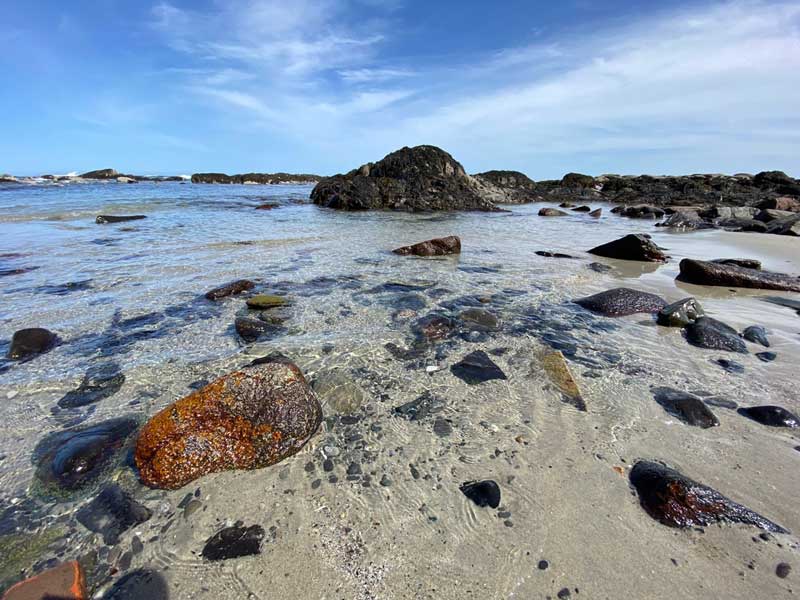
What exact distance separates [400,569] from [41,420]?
2891 millimetres

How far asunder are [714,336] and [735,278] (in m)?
3.21

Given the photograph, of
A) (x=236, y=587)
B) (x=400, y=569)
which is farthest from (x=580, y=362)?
(x=236, y=587)

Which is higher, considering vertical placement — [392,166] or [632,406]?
[392,166]

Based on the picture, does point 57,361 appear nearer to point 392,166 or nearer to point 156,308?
point 156,308

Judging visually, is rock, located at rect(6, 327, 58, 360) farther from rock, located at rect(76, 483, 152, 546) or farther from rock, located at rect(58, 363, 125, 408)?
rock, located at rect(76, 483, 152, 546)

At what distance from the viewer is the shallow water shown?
1805 millimetres

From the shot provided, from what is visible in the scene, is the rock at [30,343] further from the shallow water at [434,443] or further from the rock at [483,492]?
the rock at [483,492]

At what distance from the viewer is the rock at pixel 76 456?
88.3 inches

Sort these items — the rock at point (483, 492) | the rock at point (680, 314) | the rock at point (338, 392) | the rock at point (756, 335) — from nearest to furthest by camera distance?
the rock at point (483, 492) < the rock at point (338, 392) < the rock at point (756, 335) < the rock at point (680, 314)

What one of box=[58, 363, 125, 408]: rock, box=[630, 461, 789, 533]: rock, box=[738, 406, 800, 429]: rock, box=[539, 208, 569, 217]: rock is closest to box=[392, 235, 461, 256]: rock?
box=[58, 363, 125, 408]: rock

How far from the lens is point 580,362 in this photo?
12.1 ft

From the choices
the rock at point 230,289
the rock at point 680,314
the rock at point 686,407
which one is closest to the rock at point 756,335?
the rock at point 680,314

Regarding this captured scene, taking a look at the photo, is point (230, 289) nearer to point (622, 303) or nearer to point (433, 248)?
point (433, 248)

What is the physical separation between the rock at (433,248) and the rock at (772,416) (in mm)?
6371
